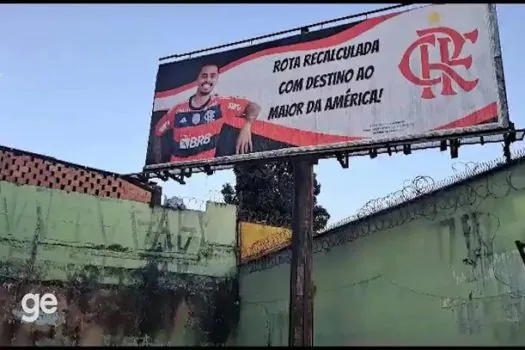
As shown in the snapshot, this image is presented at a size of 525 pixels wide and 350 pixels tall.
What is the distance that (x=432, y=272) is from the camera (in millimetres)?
9141

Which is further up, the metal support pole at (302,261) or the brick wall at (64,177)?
the brick wall at (64,177)

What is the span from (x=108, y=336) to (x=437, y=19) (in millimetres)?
10239

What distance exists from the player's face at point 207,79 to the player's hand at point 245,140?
155 cm

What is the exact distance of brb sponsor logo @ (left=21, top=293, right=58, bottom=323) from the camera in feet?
42.2

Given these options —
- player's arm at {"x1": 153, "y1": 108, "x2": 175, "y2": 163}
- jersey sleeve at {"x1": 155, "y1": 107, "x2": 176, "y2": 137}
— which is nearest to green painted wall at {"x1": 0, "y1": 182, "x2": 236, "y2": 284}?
player's arm at {"x1": 153, "y1": 108, "x2": 175, "y2": 163}

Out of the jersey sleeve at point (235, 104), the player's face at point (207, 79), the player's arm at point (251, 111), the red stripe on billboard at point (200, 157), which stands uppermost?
the player's face at point (207, 79)

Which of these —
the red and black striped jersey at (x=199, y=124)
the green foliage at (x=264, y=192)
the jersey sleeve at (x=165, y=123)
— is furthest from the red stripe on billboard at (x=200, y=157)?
the green foliage at (x=264, y=192)

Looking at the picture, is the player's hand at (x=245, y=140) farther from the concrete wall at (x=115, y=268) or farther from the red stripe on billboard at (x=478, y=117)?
the concrete wall at (x=115, y=268)

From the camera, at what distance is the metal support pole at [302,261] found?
32.9 ft

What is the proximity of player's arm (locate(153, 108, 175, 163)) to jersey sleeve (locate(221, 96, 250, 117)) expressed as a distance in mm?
1463

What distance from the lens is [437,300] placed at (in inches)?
351

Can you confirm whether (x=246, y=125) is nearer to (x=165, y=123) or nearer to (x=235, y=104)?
(x=235, y=104)

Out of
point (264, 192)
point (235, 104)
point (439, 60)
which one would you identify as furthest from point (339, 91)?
point (264, 192)

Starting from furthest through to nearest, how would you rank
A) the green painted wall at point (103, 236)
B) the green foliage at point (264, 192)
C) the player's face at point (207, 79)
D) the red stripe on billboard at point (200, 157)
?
the green foliage at point (264, 192), the green painted wall at point (103, 236), the player's face at point (207, 79), the red stripe on billboard at point (200, 157)
